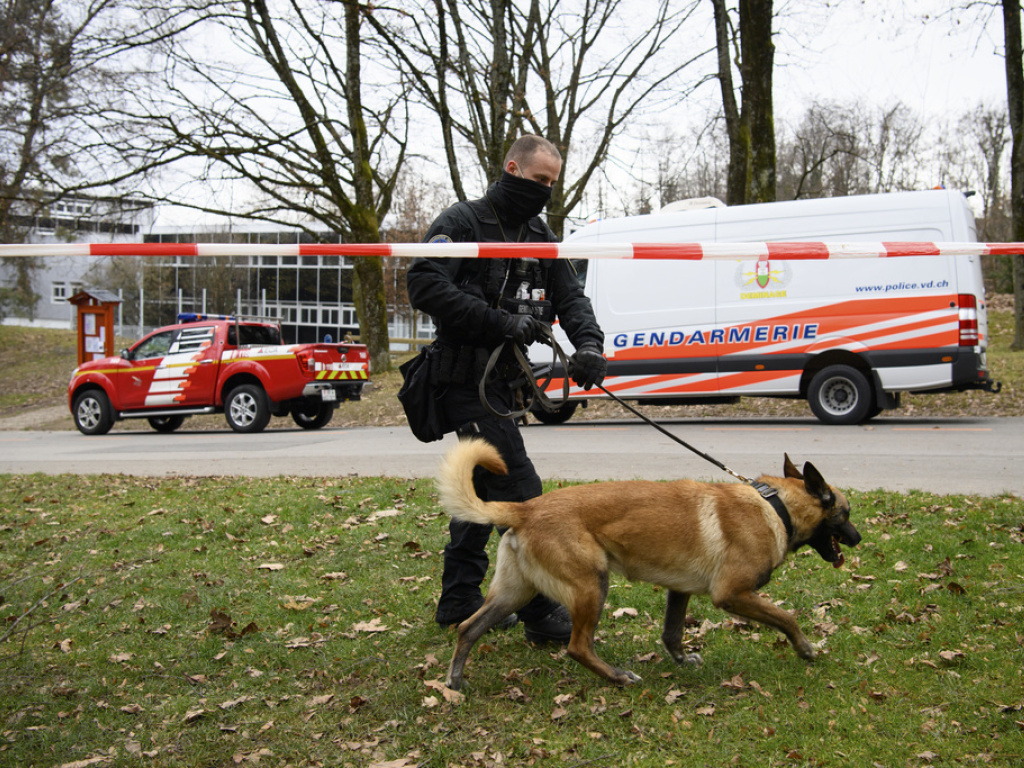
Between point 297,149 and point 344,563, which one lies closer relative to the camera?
point 344,563

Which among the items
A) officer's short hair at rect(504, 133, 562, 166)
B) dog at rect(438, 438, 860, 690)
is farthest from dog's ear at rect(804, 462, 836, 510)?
officer's short hair at rect(504, 133, 562, 166)

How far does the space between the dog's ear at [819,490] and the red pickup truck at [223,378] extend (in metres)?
11.0

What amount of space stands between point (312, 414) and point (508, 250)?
459 inches

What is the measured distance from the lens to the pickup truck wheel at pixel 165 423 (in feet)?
53.3

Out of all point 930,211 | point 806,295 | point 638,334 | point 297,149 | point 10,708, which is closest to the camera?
point 10,708

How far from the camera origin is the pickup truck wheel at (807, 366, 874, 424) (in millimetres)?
11172

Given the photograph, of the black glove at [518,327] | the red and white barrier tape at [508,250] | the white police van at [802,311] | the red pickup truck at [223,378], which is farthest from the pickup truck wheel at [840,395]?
the black glove at [518,327]

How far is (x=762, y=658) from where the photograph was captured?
12.4 feet

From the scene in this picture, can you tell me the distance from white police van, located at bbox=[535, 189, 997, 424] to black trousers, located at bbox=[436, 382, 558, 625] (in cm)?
610

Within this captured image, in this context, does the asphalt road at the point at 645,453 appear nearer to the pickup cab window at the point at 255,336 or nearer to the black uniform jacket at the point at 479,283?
the pickup cab window at the point at 255,336

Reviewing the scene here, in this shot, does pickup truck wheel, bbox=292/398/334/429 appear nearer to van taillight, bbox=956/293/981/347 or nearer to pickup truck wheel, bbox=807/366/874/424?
pickup truck wheel, bbox=807/366/874/424

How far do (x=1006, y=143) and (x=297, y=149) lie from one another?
111 feet

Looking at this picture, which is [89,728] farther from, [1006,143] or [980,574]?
[1006,143]

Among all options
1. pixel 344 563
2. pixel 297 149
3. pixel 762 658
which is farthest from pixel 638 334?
pixel 297 149
